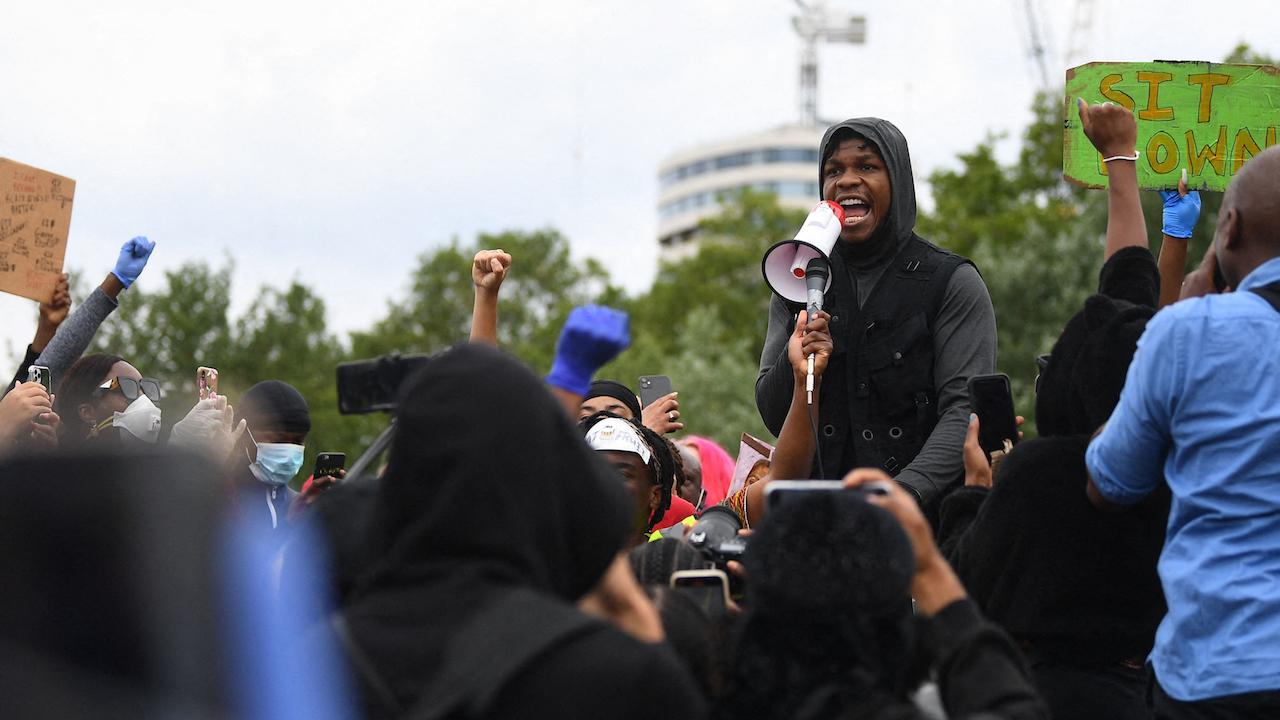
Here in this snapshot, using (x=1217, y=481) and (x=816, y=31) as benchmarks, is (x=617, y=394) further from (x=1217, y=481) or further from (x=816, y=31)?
(x=816, y=31)

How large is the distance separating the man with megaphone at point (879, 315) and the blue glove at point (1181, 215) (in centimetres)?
66

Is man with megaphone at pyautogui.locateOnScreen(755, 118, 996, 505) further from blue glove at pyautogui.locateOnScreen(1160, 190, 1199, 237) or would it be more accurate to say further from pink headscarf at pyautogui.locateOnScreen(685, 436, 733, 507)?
pink headscarf at pyautogui.locateOnScreen(685, 436, 733, 507)

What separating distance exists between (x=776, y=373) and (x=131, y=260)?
3.41 m

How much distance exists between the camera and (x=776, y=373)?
5.38m

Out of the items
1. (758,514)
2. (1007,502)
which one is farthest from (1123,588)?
(758,514)

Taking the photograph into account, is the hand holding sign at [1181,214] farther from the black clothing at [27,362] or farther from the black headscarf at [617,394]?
the black clothing at [27,362]

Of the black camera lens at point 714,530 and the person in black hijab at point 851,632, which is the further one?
the black camera lens at point 714,530

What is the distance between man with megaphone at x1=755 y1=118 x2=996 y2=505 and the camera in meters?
5.20

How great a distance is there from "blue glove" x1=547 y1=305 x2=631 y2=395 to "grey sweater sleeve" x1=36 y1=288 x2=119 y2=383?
4.00m

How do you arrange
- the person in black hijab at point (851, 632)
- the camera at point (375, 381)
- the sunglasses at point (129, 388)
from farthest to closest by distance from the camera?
the sunglasses at point (129, 388) → the camera at point (375, 381) → the person in black hijab at point (851, 632)

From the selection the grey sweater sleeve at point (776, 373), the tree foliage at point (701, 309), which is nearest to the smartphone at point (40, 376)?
the grey sweater sleeve at point (776, 373)

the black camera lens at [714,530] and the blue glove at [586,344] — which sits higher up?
the blue glove at [586,344]

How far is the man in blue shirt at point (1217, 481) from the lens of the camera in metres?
3.49

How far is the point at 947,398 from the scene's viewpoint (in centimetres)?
517
